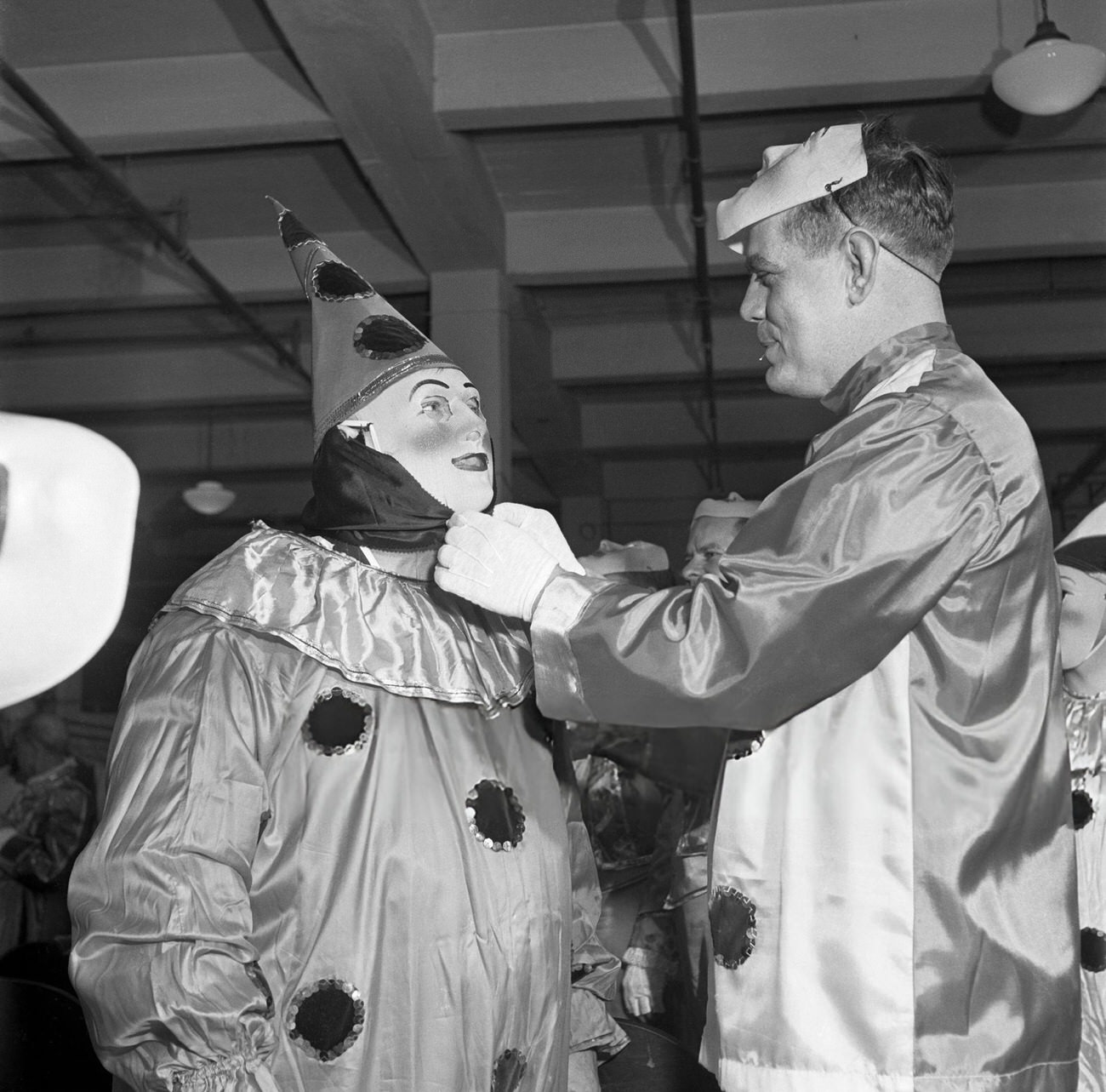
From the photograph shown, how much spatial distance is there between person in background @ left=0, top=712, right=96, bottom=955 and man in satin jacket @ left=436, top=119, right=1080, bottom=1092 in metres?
4.95

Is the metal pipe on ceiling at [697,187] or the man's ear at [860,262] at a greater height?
the metal pipe on ceiling at [697,187]

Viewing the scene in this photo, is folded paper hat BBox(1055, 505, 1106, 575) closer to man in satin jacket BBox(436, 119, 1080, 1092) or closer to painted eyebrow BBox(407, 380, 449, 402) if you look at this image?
man in satin jacket BBox(436, 119, 1080, 1092)

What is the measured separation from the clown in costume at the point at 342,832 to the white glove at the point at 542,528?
0.26 metres

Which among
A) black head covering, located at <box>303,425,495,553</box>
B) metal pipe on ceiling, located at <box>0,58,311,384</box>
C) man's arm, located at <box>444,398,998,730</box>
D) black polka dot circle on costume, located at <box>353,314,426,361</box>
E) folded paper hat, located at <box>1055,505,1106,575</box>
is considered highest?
metal pipe on ceiling, located at <box>0,58,311,384</box>

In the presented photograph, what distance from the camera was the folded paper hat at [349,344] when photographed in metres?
2.64

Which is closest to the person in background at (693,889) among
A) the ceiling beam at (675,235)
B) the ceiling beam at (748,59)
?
the ceiling beam at (748,59)

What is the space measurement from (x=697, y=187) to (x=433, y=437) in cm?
543

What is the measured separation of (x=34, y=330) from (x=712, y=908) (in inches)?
377

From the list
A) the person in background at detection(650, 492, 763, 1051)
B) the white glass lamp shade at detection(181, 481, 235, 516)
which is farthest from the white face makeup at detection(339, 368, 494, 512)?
the white glass lamp shade at detection(181, 481, 235, 516)

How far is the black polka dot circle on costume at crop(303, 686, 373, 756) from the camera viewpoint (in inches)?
87.4

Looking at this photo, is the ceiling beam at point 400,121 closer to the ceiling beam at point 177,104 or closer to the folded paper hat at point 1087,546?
the ceiling beam at point 177,104

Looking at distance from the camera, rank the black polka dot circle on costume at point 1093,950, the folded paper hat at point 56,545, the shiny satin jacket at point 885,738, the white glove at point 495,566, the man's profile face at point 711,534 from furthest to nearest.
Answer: the man's profile face at point 711,534
the black polka dot circle on costume at point 1093,950
the white glove at point 495,566
the shiny satin jacket at point 885,738
the folded paper hat at point 56,545

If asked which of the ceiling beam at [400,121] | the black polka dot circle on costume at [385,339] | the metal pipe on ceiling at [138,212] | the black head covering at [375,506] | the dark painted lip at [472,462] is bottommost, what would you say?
the black head covering at [375,506]

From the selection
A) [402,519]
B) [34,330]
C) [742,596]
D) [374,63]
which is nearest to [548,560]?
[742,596]
